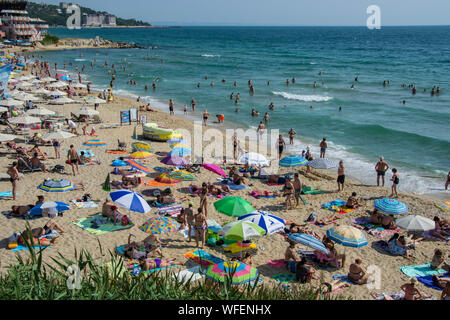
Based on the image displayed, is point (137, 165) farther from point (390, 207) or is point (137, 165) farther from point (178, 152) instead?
point (390, 207)

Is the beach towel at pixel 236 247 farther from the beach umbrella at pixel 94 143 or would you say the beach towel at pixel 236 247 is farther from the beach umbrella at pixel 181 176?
the beach umbrella at pixel 94 143

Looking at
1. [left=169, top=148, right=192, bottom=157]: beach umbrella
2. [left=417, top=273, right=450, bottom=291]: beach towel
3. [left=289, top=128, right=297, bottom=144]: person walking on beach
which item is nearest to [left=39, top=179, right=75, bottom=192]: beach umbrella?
[left=169, top=148, right=192, bottom=157]: beach umbrella

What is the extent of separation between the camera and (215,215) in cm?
1231

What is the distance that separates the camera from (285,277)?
30.0 ft

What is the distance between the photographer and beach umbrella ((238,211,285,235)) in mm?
10047

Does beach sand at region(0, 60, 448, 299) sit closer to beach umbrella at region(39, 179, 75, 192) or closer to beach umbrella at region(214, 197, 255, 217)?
beach umbrella at region(39, 179, 75, 192)

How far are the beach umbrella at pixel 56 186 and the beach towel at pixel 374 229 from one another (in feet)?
30.6

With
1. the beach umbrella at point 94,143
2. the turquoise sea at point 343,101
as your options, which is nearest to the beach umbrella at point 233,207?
the turquoise sea at point 343,101

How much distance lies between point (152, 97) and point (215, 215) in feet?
83.5

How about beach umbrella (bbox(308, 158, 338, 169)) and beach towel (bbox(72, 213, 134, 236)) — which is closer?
beach towel (bbox(72, 213, 134, 236))

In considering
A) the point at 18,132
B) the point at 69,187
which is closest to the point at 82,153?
the point at 69,187

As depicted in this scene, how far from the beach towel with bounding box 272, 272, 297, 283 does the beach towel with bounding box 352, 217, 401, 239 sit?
3.68 metres

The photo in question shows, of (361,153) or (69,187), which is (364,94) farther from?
(69,187)

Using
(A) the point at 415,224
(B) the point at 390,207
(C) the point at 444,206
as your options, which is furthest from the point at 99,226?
(C) the point at 444,206
